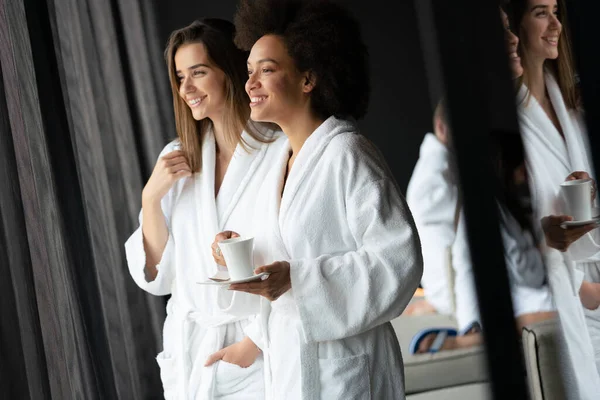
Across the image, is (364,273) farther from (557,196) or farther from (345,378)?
(557,196)

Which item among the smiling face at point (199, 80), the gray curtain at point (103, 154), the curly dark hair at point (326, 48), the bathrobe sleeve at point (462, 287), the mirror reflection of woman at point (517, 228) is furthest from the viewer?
the bathrobe sleeve at point (462, 287)

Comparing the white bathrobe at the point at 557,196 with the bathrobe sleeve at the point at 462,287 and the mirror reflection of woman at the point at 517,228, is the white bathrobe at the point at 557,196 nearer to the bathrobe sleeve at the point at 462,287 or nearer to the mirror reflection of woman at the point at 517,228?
the mirror reflection of woman at the point at 517,228

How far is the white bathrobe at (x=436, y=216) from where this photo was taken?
2.12 m

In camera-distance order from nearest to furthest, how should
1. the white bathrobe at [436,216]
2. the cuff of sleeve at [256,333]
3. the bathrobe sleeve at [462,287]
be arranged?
the cuff of sleeve at [256,333]
the white bathrobe at [436,216]
the bathrobe sleeve at [462,287]

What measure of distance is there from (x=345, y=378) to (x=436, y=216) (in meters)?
0.92

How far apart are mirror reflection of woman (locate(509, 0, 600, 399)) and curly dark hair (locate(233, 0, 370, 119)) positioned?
0.45 m

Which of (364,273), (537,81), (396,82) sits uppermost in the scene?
(396,82)

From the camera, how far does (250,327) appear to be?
63.8 inches

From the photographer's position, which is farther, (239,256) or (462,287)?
(462,287)

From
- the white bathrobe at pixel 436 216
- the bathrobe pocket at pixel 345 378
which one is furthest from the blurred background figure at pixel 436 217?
the bathrobe pocket at pixel 345 378

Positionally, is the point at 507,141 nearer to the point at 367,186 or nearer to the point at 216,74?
the point at 367,186

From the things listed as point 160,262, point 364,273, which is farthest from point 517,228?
point 160,262

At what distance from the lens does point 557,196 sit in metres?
1.06

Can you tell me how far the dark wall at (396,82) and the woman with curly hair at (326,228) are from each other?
1587 mm
